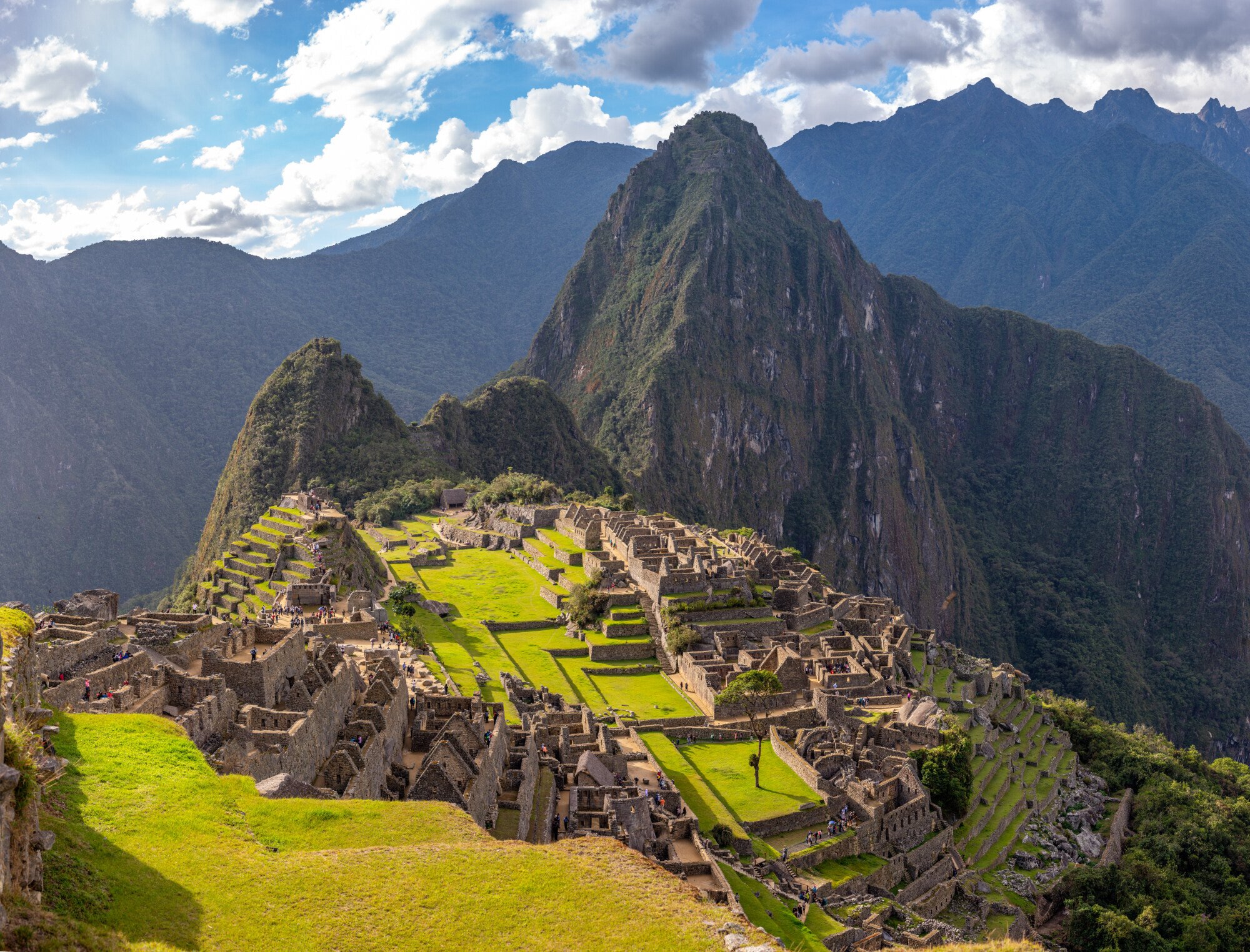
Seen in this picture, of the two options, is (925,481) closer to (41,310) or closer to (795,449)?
(795,449)

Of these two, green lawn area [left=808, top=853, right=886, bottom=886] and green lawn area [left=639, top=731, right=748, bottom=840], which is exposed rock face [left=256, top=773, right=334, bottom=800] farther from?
green lawn area [left=808, top=853, right=886, bottom=886]

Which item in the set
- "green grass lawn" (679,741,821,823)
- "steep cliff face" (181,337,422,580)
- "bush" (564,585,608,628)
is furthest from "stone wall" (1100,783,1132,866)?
"steep cliff face" (181,337,422,580)

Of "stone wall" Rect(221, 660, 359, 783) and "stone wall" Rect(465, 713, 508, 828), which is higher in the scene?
"stone wall" Rect(221, 660, 359, 783)

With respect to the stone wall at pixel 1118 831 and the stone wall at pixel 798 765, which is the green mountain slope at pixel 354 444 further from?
the stone wall at pixel 1118 831

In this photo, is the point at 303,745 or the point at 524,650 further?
the point at 524,650

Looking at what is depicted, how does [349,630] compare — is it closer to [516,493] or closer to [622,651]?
[622,651]

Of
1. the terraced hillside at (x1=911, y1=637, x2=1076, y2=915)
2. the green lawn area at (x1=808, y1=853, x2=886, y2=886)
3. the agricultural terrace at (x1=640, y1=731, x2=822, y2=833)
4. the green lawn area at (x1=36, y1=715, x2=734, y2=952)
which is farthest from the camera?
the terraced hillside at (x1=911, y1=637, x2=1076, y2=915)

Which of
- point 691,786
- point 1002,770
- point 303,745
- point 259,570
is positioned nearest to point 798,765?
point 691,786
